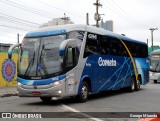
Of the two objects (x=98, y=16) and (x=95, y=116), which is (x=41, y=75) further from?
(x=98, y=16)

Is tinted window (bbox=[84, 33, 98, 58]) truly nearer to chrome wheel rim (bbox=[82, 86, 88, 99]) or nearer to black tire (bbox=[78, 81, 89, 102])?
black tire (bbox=[78, 81, 89, 102])

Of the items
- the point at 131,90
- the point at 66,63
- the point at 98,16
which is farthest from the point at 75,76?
the point at 98,16

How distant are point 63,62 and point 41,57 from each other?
977mm

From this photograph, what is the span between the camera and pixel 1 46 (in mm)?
57594

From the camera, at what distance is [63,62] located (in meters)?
14.8

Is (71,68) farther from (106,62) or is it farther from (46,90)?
(106,62)

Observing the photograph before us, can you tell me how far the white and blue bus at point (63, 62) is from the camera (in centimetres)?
1479

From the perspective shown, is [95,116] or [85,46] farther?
[85,46]

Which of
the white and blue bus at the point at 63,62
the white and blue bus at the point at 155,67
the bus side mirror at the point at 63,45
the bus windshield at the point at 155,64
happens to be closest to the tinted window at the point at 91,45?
the white and blue bus at the point at 63,62

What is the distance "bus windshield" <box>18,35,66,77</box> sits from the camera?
14.8 m

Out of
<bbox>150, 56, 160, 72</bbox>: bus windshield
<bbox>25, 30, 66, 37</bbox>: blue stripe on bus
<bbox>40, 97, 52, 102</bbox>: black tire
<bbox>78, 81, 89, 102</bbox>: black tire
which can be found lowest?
<bbox>40, 97, 52, 102</bbox>: black tire

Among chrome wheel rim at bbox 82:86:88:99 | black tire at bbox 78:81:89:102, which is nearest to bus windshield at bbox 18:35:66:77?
black tire at bbox 78:81:89:102

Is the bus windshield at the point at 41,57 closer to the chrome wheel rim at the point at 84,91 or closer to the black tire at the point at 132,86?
the chrome wheel rim at the point at 84,91

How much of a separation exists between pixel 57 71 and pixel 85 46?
2.35 meters
